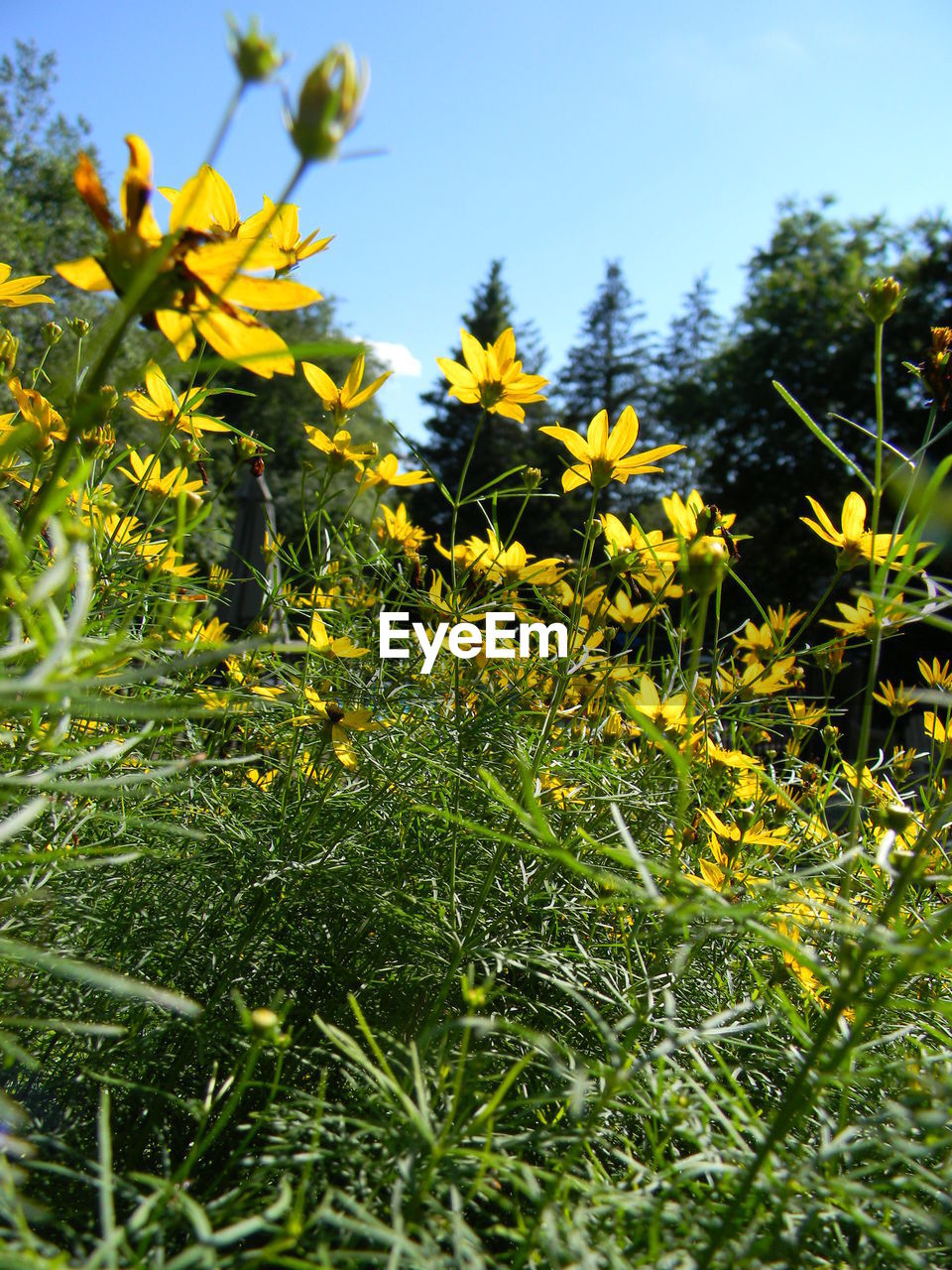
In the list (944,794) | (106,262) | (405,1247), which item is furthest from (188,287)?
(944,794)

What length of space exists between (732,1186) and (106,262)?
44cm

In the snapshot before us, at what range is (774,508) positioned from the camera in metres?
11.4

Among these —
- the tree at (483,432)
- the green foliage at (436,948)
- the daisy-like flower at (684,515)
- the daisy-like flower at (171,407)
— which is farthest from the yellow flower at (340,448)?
the tree at (483,432)

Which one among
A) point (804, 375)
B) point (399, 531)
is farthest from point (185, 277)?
point (804, 375)

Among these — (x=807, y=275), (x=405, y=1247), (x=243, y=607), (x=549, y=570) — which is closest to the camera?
(x=405, y=1247)

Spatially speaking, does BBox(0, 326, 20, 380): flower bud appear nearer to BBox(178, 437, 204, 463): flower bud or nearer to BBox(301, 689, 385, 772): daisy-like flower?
BBox(178, 437, 204, 463): flower bud

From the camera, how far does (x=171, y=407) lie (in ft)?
2.55

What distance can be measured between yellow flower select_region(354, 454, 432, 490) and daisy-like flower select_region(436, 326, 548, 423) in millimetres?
104

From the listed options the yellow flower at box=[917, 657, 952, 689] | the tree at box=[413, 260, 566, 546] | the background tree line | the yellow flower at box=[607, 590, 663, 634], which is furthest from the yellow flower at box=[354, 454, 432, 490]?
the tree at box=[413, 260, 566, 546]

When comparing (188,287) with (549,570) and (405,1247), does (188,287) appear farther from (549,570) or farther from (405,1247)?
(549,570)

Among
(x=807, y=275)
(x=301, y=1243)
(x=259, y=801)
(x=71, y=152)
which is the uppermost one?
(x=71, y=152)

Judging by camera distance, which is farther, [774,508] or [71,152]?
[71,152]

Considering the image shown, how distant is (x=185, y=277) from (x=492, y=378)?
453 millimetres

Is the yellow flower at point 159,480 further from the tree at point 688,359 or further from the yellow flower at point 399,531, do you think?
the tree at point 688,359
